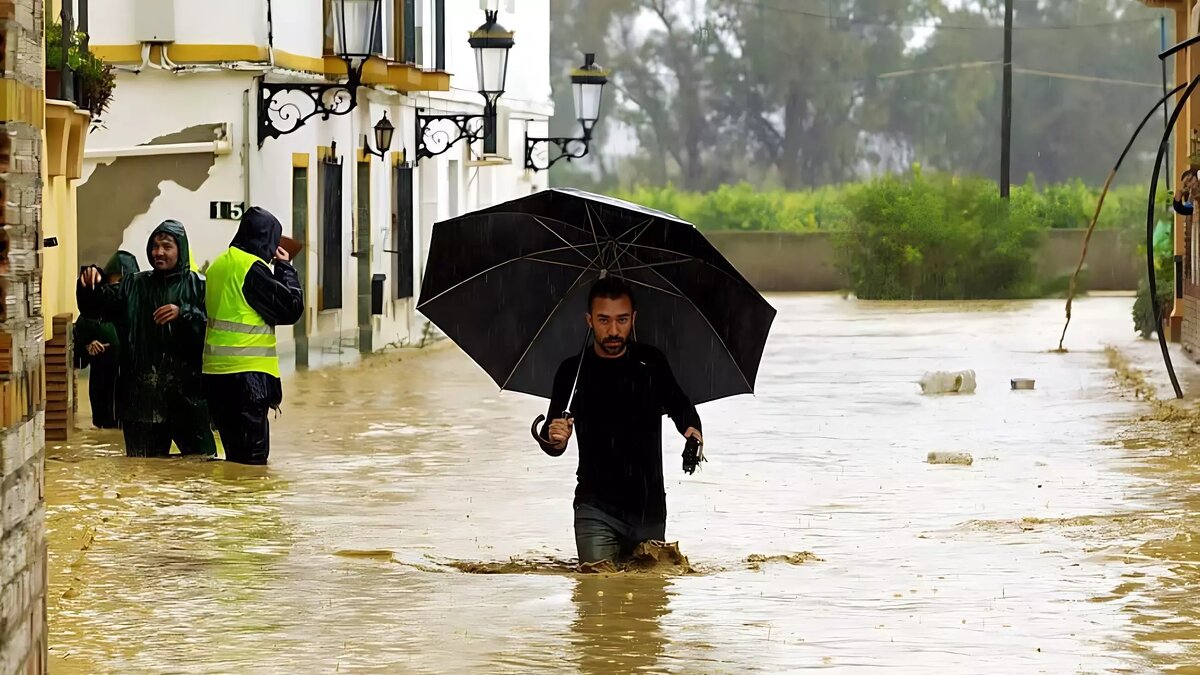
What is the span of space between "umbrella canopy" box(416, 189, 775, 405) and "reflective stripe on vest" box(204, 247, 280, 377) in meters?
4.53

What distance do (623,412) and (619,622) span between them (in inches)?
41.1

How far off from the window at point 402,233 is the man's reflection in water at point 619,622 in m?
19.7

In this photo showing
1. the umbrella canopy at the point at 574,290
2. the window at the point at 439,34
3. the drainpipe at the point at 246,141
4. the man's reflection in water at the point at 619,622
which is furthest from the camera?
the window at the point at 439,34

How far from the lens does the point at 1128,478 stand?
14.0 m

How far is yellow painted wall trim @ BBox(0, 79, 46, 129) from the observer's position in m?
6.01

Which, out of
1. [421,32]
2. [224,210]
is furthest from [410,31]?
[224,210]

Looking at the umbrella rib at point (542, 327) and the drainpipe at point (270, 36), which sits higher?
the drainpipe at point (270, 36)

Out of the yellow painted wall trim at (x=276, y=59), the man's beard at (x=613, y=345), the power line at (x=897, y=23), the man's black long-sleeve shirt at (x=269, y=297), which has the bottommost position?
the man's black long-sleeve shirt at (x=269, y=297)

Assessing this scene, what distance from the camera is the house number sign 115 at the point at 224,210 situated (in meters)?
22.3

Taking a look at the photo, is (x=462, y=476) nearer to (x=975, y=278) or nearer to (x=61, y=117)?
(x=61, y=117)

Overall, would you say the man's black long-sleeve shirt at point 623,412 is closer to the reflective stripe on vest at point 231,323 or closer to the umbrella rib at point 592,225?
the umbrella rib at point 592,225

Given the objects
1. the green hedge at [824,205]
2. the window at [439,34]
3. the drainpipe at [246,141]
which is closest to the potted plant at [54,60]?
the drainpipe at [246,141]

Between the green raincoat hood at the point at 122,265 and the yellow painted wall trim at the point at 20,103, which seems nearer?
the yellow painted wall trim at the point at 20,103

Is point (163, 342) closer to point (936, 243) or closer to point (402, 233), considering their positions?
point (402, 233)
